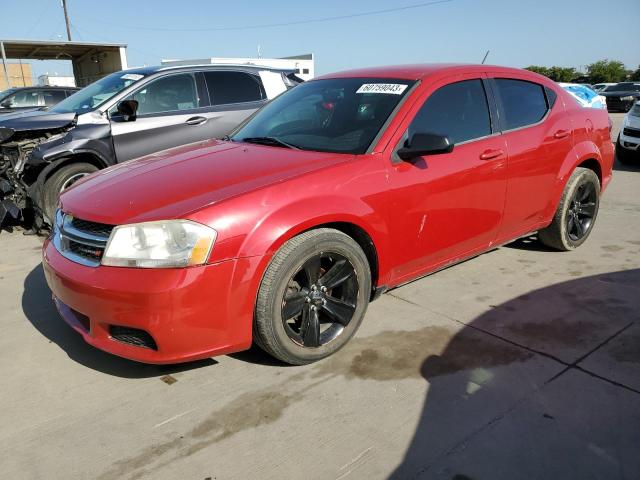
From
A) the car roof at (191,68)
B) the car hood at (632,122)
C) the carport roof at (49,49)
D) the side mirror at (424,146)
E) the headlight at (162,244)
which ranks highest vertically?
the carport roof at (49,49)

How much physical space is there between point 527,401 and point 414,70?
7.53 feet

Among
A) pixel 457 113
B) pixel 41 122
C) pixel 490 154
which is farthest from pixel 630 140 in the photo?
pixel 41 122

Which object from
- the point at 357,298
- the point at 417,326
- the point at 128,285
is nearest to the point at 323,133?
the point at 357,298

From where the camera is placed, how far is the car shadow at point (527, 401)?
7.11 ft

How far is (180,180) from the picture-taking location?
290 cm

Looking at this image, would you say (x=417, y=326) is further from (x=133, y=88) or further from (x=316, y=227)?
(x=133, y=88)

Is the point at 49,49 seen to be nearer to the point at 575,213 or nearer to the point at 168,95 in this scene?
the point at 168,95

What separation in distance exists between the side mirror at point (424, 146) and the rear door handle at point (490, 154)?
22.0 inches

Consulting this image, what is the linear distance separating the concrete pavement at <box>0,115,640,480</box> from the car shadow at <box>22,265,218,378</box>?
1 centimetres

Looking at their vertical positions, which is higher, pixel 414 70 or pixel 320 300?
pixel 414 70

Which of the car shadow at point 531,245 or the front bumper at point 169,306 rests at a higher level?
the front bumper at point 169,306

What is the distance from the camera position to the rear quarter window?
3939 mm

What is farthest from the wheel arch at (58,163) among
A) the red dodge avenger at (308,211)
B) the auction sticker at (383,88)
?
the auction sticker at (383,88)

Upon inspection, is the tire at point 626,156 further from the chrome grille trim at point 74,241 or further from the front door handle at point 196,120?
the chrome grille trim at point 74,241
